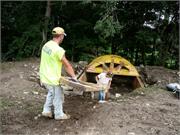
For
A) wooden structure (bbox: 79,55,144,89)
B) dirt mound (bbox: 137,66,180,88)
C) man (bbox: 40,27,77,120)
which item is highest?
man (bbox: 40,27,77,120)

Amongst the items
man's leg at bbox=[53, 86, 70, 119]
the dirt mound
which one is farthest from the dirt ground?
the dirt mound

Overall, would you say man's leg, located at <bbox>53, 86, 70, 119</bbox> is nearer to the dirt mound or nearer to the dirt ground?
the dirt ground

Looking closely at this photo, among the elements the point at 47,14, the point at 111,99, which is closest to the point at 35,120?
the point at 111,99

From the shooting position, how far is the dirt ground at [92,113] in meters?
6.11

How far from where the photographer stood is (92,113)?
270 inches

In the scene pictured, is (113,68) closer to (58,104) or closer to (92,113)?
(92,113)

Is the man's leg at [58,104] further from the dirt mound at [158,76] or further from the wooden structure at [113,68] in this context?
the dirt mound at [158,76]

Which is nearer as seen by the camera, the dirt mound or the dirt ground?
the dirt ground

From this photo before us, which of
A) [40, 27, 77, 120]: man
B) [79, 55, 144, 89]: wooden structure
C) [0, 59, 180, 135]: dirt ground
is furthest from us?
[79, 55, 144, 89]: wooden structure

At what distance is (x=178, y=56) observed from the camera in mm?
13852

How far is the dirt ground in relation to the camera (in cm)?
611

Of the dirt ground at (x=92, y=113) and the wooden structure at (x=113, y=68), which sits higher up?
the wooden structure at (x=113, y=68)

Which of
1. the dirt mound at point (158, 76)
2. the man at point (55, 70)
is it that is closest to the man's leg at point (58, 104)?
the man at point (55, 70)

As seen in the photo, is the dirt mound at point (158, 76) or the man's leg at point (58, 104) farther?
the dirt mound at point (158, 76)
